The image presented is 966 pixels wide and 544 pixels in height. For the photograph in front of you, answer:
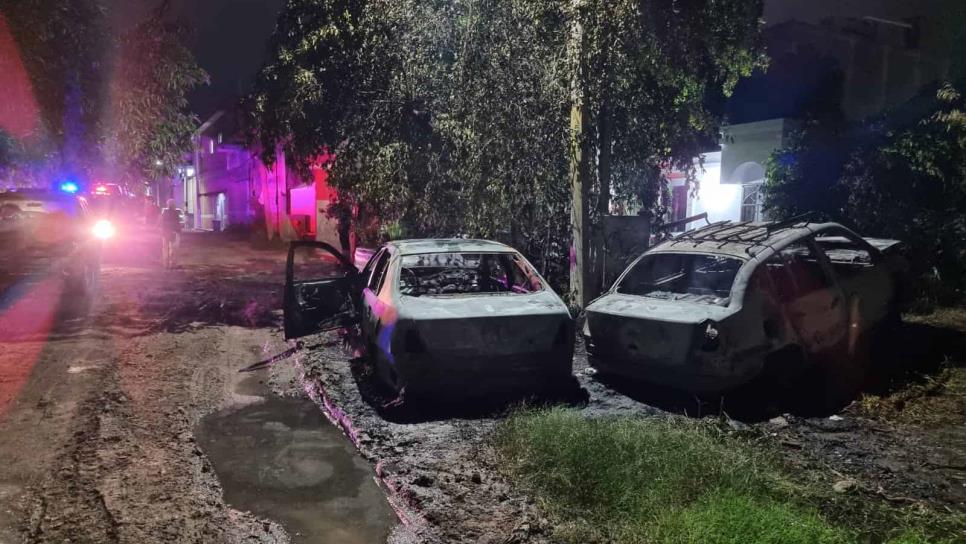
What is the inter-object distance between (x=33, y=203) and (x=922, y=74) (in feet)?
73.9

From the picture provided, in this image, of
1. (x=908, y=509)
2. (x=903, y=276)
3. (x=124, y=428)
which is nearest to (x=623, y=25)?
(x=903, y=276)

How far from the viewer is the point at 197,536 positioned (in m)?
3.66

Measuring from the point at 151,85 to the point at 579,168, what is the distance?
364 inches

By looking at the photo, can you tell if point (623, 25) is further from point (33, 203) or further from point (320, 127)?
point (33, 203)

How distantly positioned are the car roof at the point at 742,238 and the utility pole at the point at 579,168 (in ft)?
7.85

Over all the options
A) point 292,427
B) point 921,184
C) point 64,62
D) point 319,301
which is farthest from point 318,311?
point 921,184

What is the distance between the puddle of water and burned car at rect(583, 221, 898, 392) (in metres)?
2.71

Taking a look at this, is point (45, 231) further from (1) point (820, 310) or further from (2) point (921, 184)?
(2) point (921, 184)

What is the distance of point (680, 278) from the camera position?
7.52 meters

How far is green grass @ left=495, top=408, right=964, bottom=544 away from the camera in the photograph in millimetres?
3424

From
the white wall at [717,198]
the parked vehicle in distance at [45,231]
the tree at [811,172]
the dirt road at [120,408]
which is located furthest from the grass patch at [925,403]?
the parked vehicle in distance at [45,231]

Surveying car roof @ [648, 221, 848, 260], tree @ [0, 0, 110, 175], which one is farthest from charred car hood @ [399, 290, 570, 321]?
tree @ [0, 0, 110, 175]

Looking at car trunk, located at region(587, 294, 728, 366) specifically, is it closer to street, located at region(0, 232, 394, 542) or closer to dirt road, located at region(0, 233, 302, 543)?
street, located at region(0, 232, 394, 542)

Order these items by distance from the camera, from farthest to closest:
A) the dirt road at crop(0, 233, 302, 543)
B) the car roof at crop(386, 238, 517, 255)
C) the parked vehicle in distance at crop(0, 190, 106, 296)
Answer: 1. the parked vehicle in distance at crop(0, 190, 106, 296)
2. the car roof at crop(386, 238, 517, 255)
3. the dirt road at crop(0, 233, 302, 543)
